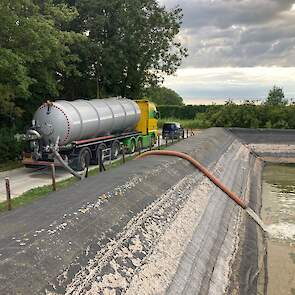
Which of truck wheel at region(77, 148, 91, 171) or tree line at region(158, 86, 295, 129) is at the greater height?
tree line at region(158, 86, 295, 129)

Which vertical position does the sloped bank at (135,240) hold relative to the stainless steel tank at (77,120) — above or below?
below

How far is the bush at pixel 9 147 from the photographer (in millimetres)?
20266

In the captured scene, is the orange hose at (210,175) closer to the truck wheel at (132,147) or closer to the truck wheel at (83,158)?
the truck wheel at (83,158)

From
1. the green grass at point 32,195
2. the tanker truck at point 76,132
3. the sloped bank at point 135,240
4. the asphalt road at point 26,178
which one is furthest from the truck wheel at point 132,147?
the sloped bank at point 135,240

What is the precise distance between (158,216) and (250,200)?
25.6 ft

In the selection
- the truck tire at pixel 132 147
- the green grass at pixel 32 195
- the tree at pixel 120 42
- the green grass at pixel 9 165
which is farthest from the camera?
the tree at pixel 120 42

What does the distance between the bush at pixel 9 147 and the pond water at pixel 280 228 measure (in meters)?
13.5

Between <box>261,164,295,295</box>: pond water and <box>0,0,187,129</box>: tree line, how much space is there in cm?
1329

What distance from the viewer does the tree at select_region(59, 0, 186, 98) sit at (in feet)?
92.0

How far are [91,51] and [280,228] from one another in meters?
20.6

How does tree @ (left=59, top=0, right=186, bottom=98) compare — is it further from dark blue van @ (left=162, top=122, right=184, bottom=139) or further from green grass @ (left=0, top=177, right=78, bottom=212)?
green grass @ (left=0, top=177, right=78, bottom=212)

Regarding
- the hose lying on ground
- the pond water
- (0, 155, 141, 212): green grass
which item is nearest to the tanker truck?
(0, 155, 141, 212): green grass

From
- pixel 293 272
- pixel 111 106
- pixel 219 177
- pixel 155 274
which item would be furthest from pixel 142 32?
pixel 155 274

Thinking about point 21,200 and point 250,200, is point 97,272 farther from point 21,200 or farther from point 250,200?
point 250,200
